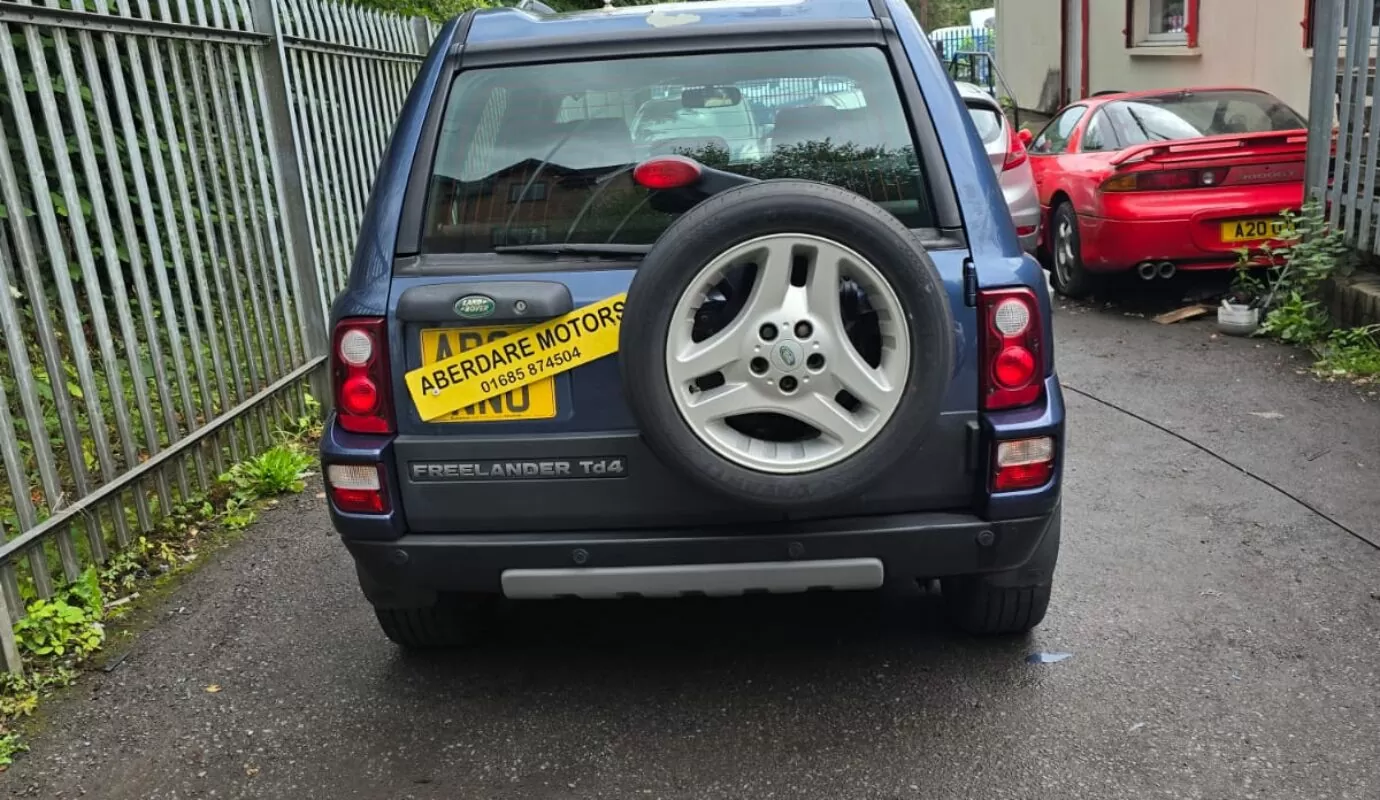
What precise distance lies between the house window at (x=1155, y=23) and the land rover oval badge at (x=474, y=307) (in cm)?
1334

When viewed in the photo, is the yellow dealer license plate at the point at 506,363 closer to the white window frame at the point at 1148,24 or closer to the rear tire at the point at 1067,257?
the rear tire at the point at 1067,257

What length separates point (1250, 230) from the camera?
24.9 feet

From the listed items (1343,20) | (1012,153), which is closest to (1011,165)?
(1012,153)

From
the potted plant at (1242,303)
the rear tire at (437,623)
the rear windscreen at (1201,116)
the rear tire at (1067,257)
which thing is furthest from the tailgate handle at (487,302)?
the rear windscreen at (1201,116)

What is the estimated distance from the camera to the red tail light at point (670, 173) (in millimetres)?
2959

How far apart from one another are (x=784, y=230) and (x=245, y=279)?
367 cm

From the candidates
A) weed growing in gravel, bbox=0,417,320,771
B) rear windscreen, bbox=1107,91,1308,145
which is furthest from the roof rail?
rear windscreen, bbox=1107,91,1308,145

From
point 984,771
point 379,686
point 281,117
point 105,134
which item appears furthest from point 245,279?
point 984,771

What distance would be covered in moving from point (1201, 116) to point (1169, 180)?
48.0 inches

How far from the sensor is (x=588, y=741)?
122 inches

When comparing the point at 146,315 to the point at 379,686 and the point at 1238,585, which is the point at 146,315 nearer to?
the point at 379,686

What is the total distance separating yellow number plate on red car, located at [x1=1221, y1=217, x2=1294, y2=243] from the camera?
7.54m

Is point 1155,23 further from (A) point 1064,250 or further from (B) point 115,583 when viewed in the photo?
(B) point 115,583

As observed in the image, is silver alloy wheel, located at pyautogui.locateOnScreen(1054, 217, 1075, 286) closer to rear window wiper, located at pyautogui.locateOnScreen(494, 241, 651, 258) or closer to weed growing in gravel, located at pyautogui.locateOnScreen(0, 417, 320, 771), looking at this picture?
weed growing in gravel, located at pyautogui.locateOnScreen(0, 417, 320, 771)
